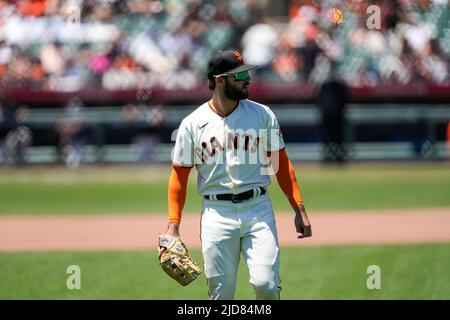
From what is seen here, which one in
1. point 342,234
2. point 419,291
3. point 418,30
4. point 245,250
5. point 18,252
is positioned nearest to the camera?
point 245,250

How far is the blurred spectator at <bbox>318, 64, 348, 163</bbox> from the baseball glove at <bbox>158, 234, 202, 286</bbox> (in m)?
15.2

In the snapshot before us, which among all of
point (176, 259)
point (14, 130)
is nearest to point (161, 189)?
point (14, 130)

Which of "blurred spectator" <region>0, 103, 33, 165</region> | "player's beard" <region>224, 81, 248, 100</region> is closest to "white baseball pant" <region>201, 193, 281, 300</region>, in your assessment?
"player's beard" <region>224, 81, 248, 100</region>

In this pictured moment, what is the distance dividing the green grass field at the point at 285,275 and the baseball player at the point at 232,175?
8.31 ft

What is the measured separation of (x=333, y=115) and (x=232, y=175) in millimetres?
15374

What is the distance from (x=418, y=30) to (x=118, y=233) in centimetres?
1029

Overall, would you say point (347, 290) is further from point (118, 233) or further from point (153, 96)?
point (153, 96)

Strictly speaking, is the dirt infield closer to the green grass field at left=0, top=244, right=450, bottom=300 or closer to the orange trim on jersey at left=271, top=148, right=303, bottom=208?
the green grass field at left=0, top=244, right=450, bottom=300

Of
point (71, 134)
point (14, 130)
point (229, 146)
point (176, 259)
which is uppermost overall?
point (229, 146)

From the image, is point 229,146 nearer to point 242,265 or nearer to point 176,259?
point 176,259

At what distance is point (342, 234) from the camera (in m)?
13.5

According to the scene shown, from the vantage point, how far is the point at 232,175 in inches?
259

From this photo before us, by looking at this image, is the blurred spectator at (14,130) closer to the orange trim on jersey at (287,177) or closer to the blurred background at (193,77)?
the blurred background at (193,77)
